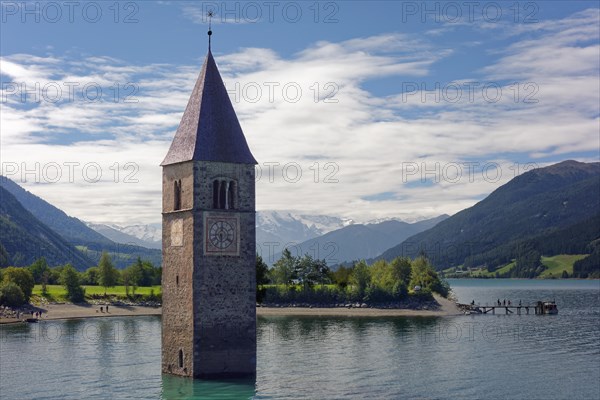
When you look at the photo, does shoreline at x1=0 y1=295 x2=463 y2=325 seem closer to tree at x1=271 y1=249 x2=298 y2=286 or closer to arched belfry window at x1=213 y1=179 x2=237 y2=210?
tree at x1=271 y1=249 x2=298 y2=286

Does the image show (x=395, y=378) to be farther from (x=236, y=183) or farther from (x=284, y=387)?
(x=236, y=183)

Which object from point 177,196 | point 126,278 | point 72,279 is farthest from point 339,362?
Result: point 126,278

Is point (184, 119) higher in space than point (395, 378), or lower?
higher

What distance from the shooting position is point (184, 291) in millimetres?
55906

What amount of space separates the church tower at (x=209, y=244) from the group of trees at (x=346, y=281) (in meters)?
81.1

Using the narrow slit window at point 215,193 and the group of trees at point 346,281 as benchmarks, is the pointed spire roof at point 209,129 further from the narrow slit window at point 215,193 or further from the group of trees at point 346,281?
the group of trees at point 346,281

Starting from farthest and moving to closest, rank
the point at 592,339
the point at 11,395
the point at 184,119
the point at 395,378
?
the point at 592,339, the point at 395,378, the point at 184,119, the point at 11,395

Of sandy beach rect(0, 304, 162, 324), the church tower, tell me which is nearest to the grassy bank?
sandy beach rect(0, 304, 162, 324)

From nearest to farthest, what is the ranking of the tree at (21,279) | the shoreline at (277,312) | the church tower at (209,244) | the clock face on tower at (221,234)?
the church tower at (209,244) < the clock face on tower at (221,234) < the shoreline at (277,312) < the tree at (21,279)

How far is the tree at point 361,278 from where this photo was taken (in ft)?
498

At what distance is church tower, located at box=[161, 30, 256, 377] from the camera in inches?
2174

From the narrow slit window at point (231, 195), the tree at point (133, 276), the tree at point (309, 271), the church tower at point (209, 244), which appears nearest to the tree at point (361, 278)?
the tree at point (309, 271)

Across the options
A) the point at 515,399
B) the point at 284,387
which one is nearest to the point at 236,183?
the point at 284,387

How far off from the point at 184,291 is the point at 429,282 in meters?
110
